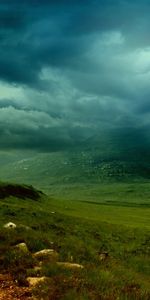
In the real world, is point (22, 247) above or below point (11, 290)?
above

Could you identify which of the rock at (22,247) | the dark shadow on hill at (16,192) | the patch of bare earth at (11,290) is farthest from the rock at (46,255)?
the dark shadow on hill at (16,192)

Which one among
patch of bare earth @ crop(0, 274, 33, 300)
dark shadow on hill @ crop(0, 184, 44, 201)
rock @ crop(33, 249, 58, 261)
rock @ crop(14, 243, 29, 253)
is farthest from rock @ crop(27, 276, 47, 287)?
dark shadow on hill @ crop(0, 184, 44, 201)

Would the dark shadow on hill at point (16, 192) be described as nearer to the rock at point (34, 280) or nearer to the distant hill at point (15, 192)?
the distant hill at point (15, 192)

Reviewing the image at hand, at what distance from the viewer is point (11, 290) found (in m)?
14.5

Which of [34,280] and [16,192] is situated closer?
[34,280]

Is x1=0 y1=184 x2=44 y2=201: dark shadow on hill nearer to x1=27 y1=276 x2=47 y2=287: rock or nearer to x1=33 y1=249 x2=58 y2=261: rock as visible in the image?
x1=33 y1=249 x2=58 y2=261: rock

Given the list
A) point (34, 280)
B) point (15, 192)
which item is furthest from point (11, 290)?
point (15, 192)

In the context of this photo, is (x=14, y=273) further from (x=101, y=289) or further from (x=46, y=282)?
(x=101, y=289)

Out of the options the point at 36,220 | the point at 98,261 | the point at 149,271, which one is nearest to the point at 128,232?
the point at 36,220

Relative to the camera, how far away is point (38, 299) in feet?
44.2

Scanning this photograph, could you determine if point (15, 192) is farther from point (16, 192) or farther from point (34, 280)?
point (34, 280)

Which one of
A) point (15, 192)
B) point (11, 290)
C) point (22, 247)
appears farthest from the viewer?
point (15, 192)

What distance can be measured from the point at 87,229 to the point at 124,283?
32.7 metres

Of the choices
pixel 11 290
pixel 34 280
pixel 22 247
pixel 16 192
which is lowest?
pixel 11 290
